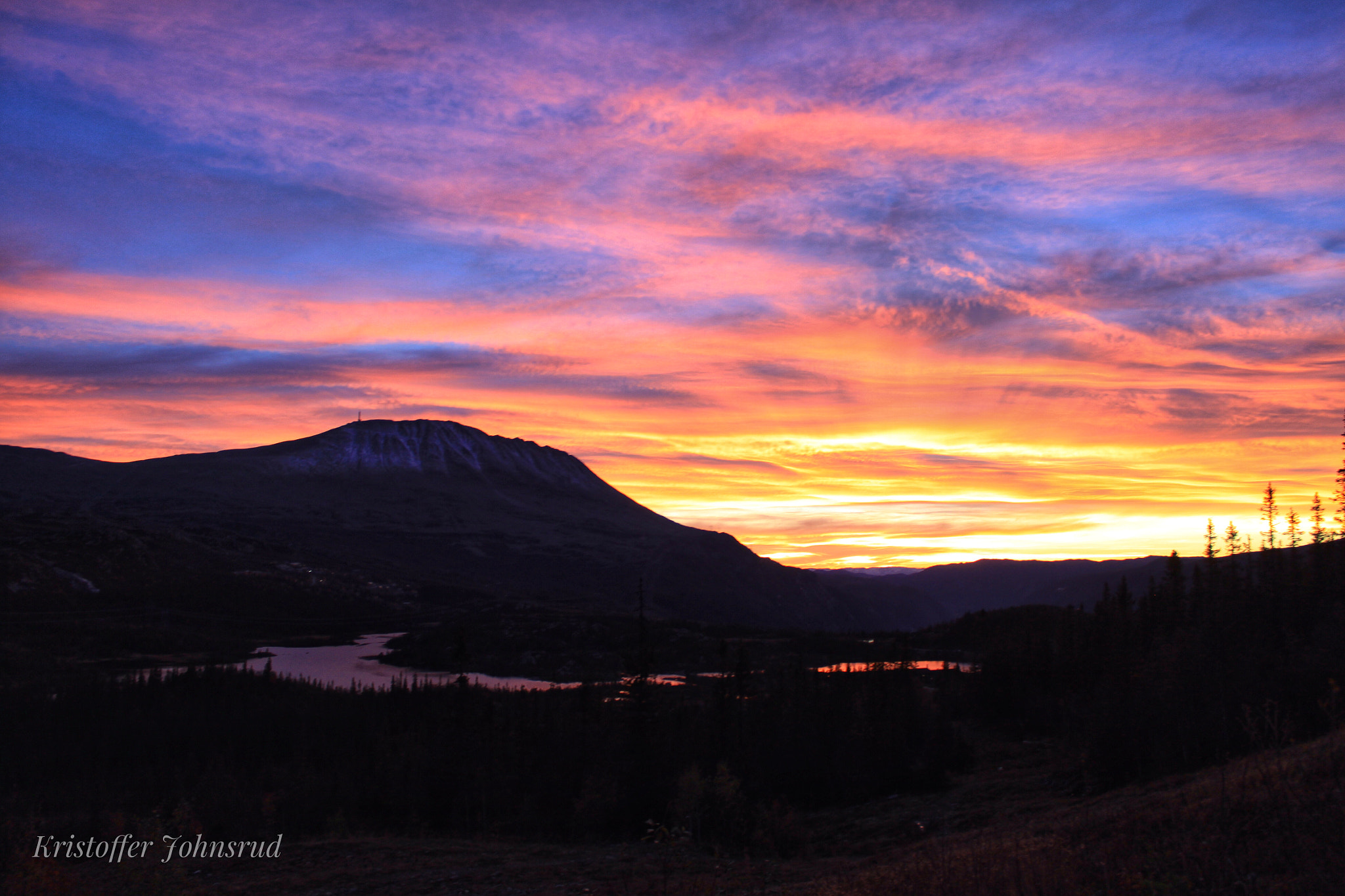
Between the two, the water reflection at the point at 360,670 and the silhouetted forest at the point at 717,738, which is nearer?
the silhouetted forest at the point at 717,738

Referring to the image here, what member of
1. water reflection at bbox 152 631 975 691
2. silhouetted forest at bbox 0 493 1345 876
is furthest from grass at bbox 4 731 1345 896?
water reflection at bbox 152 631 975 691

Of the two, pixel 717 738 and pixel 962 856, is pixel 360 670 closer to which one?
pixel 717 738

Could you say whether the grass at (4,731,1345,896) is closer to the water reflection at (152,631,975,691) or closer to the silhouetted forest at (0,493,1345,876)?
the silhouetted forest at (0,493,1345,876)

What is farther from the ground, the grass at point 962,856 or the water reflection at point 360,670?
the grass at point 962,856

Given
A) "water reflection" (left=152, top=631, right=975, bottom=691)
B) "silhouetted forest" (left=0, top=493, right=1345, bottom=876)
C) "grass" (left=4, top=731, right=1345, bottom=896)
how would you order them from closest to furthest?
1. "grass" (left=4, top=731, right=1345, bottom=896)
2. "silhouetted forest" (left=0, top=493, right=1345, bottom=876)
3. "water reflection" (left=152, top=631, right=975, bottom=691)

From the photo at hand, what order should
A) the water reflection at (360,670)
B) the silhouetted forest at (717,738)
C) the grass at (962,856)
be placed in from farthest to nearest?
the water reflection at (360,670)
the silhouetted forest at (717,738)
the grass at (962,856)

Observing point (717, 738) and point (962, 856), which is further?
point (717, 738)

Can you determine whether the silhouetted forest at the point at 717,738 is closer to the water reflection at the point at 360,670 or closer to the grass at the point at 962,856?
the grass at the point at 962,856

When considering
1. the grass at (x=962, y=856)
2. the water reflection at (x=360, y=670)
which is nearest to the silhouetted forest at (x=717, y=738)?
the grass at (x=962, y=856)

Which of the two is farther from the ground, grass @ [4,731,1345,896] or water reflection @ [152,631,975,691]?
grass @ [4,731,1345,896]

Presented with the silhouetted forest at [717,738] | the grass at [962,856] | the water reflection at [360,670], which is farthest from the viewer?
the water reflection at [360,670]

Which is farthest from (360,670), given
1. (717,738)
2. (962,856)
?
(962,856)

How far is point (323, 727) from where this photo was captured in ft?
311

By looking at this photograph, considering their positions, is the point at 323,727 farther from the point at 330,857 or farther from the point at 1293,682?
the point at 1293,682
